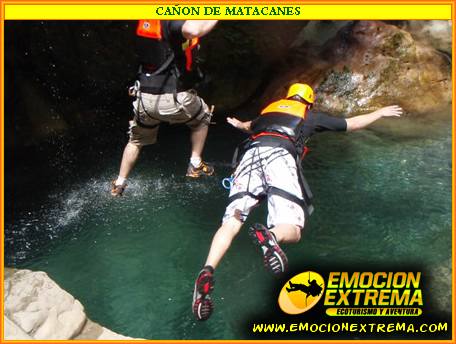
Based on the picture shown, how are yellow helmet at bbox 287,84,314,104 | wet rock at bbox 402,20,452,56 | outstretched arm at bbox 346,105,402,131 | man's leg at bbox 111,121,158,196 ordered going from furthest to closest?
wet rock at bbox 402,20,452,56, man's leg at bbox 111,121,158,196, yellow helmet at bbox 287,84,314,104, outstretched arm at bbox 346,105,402,131

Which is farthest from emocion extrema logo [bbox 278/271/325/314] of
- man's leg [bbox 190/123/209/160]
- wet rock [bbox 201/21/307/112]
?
wet rock [bbox 201/21/307/112]

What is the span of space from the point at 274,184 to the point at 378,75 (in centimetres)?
687


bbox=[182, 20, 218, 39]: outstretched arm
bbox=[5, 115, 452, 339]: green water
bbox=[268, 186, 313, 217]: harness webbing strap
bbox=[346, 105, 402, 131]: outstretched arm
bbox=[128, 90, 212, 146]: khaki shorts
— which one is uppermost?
bbox=[182, 20, 218, 39]: outstretched arm

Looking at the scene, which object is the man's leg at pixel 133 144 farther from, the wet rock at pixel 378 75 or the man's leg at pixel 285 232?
the wet rock at pixel 378 75

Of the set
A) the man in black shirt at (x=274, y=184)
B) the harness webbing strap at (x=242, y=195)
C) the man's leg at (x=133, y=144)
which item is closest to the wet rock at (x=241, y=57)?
the man's leg at (x=133, y=144)

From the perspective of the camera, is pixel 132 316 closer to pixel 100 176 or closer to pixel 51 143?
pixel 100 176

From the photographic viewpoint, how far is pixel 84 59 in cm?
1040

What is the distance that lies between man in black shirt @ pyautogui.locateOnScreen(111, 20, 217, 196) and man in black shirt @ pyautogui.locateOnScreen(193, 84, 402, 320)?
0.84 metres

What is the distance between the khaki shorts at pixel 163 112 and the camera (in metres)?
5.48

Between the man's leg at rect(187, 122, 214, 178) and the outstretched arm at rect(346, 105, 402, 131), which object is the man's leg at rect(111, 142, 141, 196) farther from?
the outstretched arm at rect(346, 105, 402, 131)

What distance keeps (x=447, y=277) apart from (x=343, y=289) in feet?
4.93

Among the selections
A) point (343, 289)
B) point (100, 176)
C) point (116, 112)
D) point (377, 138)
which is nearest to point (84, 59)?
point (116, 112)

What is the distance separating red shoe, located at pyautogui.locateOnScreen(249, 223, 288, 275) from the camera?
13.9ft

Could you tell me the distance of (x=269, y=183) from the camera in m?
4.90
